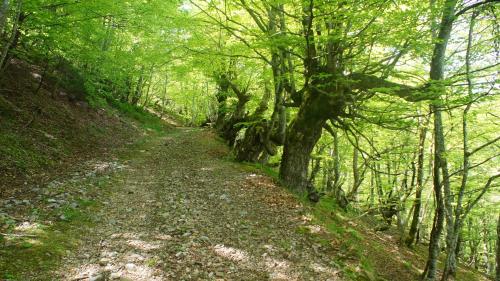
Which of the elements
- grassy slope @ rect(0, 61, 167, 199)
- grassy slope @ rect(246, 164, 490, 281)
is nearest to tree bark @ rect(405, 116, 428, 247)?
grassy slope @ rect(246, 164, 490, 281)

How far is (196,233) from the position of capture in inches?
278

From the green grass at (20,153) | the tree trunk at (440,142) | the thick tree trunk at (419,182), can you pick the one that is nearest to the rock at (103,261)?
the green grass at (20,153)

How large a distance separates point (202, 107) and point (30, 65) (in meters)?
24.0

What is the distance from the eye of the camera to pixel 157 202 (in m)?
8.67

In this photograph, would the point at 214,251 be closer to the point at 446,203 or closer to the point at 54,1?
the point at 446,203

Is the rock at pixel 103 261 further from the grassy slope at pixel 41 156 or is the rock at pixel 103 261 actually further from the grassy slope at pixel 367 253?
the grassy slope at pixel 367 253

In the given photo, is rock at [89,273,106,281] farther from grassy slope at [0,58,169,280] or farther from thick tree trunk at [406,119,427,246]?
thick tree trunk at [406,119,427,246]

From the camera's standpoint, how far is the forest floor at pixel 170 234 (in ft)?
17.4

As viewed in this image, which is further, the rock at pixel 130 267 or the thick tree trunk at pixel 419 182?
the thick tree trunk at pixel 419 182

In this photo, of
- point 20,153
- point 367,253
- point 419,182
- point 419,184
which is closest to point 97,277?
point 20,153

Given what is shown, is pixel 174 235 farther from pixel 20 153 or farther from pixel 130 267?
pixel 20 153

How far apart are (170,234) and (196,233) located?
0.57 meters

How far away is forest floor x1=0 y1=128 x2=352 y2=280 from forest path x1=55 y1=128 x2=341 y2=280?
0.02 m

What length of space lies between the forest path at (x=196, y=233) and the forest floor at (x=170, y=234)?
20 mm
